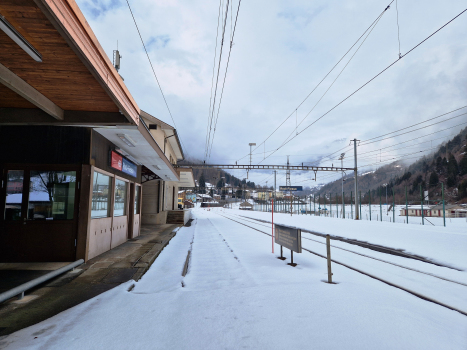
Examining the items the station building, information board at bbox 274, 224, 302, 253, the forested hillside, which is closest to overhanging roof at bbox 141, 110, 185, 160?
the station building

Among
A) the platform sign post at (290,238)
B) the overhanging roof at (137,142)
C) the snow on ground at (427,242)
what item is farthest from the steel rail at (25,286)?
the snow on ground at (427,242)

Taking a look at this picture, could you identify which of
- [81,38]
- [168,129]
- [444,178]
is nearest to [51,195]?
[81,38]

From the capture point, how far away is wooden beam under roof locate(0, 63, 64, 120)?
4.75m

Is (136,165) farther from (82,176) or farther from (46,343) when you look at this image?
(46,343)

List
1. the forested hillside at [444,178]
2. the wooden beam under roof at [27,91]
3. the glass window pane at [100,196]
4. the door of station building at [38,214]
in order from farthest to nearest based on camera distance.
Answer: the forested hillside at [444,178] → the glass window pane at [100,196] → the door of station building at [38,214] → the wooden beam under roof at [27,91]

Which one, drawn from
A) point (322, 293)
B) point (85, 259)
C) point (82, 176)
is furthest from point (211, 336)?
point (82, 176)

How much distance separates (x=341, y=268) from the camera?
7.31 meters

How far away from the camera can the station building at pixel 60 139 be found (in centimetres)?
414

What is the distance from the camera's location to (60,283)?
5.84m

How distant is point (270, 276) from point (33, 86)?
643cm

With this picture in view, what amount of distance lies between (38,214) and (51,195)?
0.59 meters

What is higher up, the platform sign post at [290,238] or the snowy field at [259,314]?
the platform sign post at [290,238]

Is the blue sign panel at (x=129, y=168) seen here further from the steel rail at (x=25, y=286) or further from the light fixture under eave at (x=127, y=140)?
the steel rail at (x=25, y=286)

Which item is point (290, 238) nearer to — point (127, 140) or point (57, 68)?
point (127, 140)
